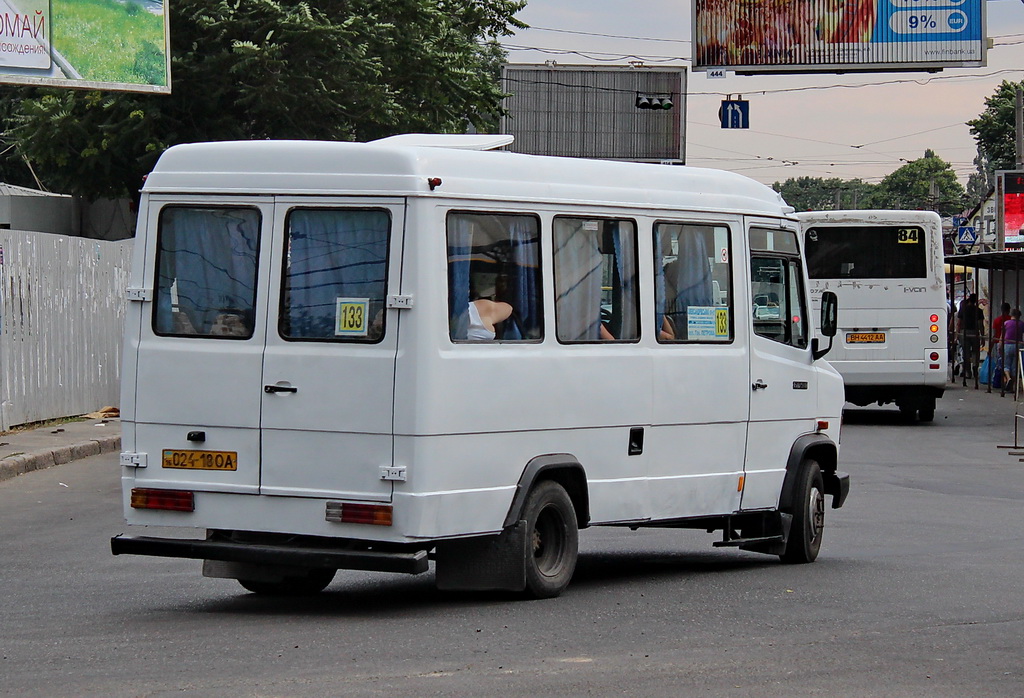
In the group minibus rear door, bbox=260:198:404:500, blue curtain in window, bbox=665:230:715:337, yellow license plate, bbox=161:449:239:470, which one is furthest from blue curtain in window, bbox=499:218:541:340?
yellow license plate, bbox=161:449:239:470

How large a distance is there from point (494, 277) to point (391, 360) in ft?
2.71

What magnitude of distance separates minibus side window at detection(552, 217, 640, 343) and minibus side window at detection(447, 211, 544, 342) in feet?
0.66

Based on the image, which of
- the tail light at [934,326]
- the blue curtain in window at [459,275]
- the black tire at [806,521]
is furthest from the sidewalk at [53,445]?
the tail light at [934,326]

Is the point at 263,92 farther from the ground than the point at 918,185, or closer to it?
closer to it

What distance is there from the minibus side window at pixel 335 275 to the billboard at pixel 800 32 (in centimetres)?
3007

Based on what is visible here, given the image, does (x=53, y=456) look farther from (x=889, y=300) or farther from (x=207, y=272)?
(x=889, y=300)

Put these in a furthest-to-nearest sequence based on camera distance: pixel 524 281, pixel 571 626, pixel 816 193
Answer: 1. pixel 816 193
2. pixel 524 281
3. pixel 571 626

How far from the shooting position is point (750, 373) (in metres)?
10.3

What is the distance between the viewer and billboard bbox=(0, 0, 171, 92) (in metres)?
21.8

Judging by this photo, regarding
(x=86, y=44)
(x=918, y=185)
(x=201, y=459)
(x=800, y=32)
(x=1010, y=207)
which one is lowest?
(x=201, y=459)

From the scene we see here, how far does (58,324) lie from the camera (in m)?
21.3

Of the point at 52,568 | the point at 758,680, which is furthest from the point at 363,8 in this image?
the point at 758,680

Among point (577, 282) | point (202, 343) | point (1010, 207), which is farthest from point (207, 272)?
point (1010, 207)

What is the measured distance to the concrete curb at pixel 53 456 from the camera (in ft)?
53.8
